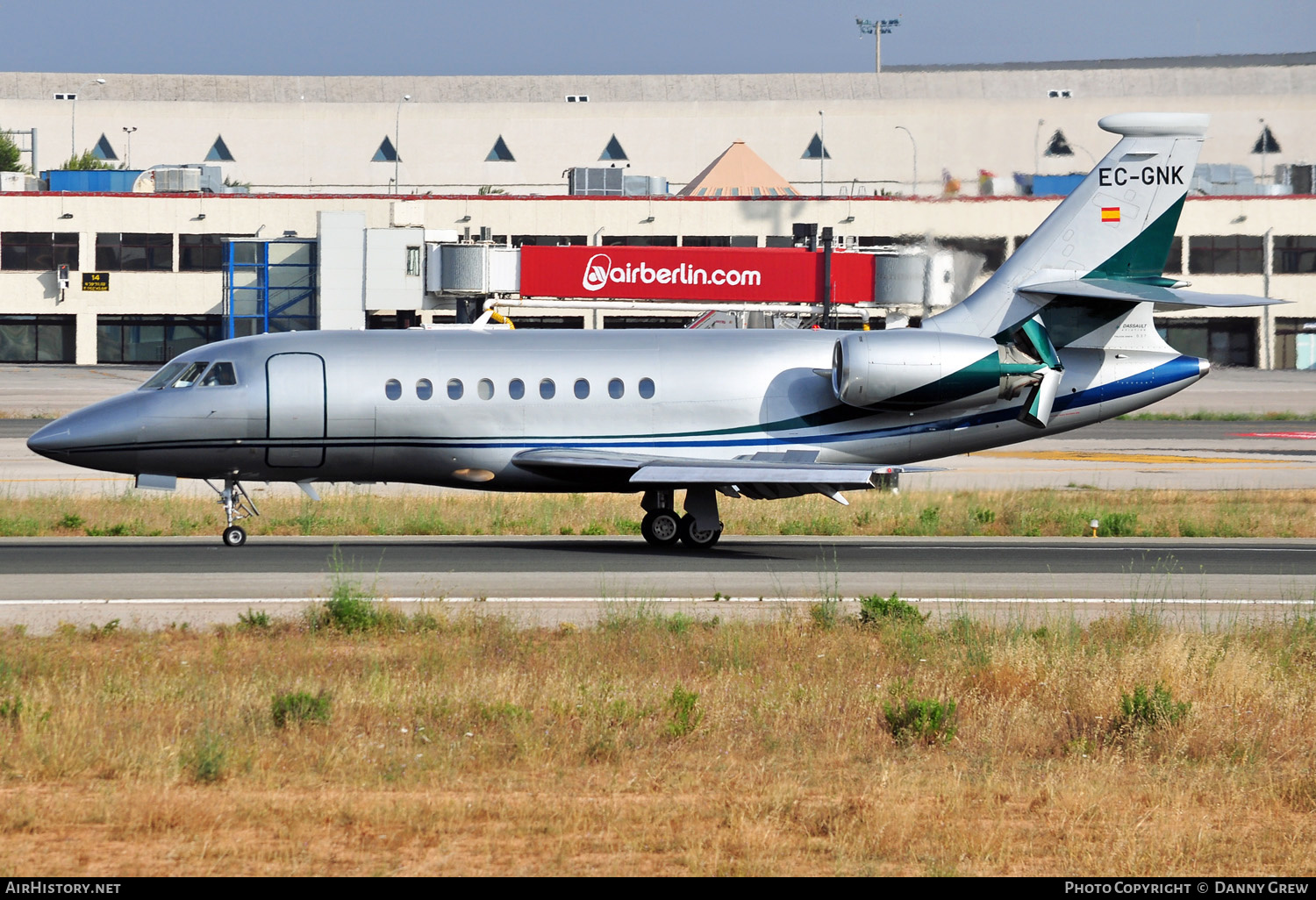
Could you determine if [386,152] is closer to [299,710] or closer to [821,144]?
[821,144]

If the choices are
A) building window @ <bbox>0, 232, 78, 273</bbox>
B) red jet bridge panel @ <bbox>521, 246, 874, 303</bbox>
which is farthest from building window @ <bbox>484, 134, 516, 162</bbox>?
red jet bridge panel @ <bbox>521, 246, 874, 303</bbox>

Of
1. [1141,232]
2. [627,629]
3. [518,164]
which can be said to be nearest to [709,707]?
[627,629]

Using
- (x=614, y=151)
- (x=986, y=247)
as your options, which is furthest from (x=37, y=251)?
(x=986, y=247)

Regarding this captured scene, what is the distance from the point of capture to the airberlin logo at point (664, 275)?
6775cm

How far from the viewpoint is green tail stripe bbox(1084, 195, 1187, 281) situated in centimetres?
2500

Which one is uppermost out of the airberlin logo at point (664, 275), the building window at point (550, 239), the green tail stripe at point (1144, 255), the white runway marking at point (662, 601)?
the building window at point (550, 239)

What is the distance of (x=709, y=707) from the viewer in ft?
Result: 41.2

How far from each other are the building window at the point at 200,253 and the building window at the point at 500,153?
23.3 meters

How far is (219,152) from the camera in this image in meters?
96.2

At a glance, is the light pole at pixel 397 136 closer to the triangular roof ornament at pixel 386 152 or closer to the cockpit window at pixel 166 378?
the triangular roof ornament at pixel 386 152

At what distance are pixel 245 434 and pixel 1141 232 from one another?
14971mm

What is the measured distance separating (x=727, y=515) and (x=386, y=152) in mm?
72225

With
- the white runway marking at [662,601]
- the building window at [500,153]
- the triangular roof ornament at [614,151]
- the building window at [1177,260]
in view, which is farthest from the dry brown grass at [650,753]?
the building window at [500,153]

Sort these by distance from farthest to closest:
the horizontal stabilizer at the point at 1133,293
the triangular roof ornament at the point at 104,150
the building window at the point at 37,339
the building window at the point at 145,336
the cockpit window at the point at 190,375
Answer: the triangular roof ornament at the point at 104,150 < the building window at the point at 145,336 < the building window at the point at 37,339 < the horizontal stabilizer at the point at 1133,293 < the cockpit window at the point at 190,375
